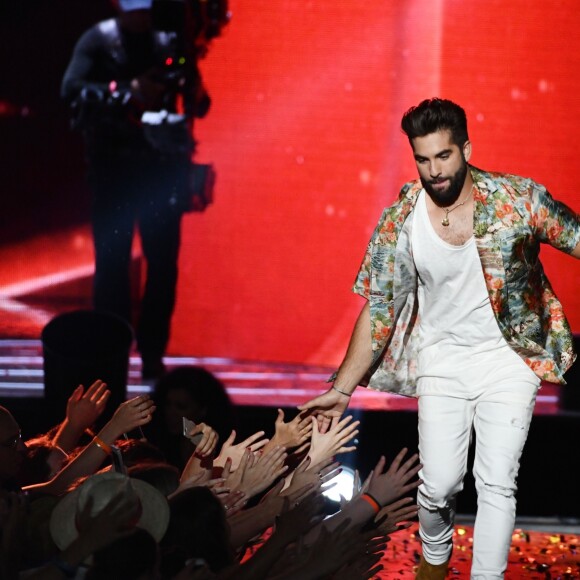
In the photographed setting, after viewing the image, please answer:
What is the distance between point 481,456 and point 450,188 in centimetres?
85

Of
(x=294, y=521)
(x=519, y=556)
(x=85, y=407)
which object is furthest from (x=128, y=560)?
(x=519, y=556)

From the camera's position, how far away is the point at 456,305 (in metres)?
3.60

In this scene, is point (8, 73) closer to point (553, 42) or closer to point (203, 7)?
point (203, 7)

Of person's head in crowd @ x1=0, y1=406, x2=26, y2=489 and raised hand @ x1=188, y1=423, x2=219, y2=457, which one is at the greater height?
person's head in crowd @ x1=0, y1=406, x2=26, y2=489

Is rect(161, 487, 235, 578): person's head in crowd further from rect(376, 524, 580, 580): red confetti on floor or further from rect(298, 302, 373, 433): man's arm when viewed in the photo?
rect(376, 524, 580, 580): red confetti on floor

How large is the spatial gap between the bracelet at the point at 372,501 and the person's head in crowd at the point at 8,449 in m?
0.97

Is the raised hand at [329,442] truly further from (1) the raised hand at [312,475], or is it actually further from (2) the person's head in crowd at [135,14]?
(2) the person's head in crowd at [135,14]

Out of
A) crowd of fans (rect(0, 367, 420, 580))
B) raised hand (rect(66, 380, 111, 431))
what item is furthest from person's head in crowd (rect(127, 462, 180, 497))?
raised hand (rect(66, 380, 111, 431))

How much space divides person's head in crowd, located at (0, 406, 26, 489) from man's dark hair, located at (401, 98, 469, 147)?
1.47 meters

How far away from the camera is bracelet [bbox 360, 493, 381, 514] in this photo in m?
3.00

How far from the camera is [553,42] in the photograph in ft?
15.3

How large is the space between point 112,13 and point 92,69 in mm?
264

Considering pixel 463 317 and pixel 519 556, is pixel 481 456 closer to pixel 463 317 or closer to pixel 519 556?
pixel 463 317

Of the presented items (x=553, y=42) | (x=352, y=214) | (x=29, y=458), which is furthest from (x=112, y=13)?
(x=29, y=458)
